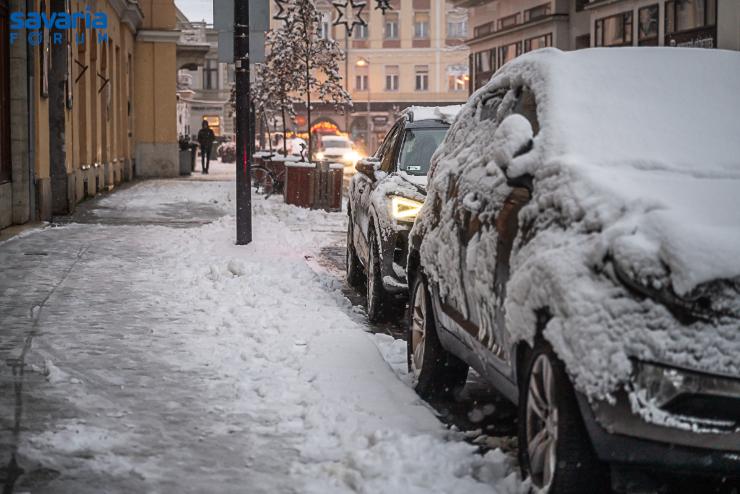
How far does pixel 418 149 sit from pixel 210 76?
266 ft

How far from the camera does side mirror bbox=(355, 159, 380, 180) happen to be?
10445 millimetres

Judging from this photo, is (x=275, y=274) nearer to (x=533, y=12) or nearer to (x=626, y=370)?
(x=626, y=370)

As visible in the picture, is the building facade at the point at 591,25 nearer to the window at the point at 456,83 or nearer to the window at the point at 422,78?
the window at the point at 456,83

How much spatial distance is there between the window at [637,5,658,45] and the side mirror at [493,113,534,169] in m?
28.6

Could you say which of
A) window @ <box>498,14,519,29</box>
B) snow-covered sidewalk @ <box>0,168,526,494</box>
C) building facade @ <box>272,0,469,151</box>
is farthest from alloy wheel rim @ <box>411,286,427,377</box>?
building facade @ <box>272,0,469,151</box>

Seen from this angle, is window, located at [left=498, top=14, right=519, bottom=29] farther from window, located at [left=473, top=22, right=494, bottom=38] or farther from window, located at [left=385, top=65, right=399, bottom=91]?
window, located at [left=385, top=65, right=399, bottom=91]

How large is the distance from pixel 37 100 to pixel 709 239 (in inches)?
578

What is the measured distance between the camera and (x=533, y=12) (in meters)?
43.2

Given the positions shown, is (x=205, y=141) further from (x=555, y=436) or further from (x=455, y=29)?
(x=455, y=29)

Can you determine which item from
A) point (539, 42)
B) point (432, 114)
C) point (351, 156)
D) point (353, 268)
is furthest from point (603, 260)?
point (351, 156)

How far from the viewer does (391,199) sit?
30.8ft

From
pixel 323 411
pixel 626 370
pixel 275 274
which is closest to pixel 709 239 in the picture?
pixel 626 370

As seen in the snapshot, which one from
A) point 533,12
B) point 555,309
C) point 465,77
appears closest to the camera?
point 555,309

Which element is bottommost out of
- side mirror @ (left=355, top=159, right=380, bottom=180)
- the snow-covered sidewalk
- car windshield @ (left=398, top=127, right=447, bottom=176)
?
the snow-covered sidewalk
